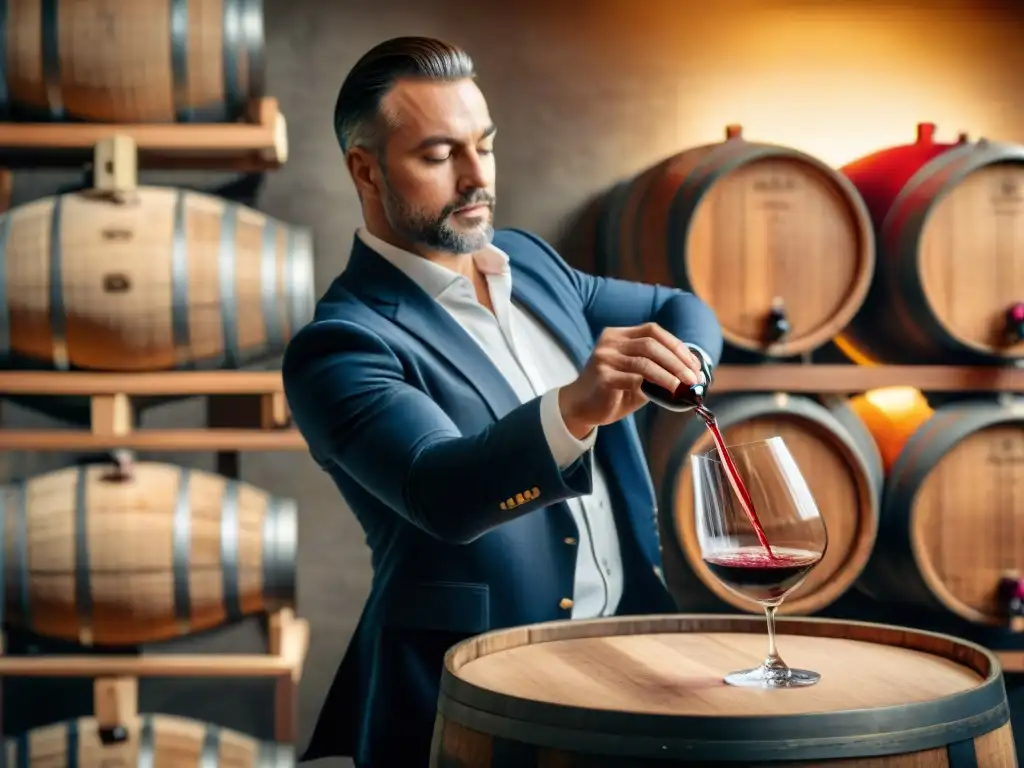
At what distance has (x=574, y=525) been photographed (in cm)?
216

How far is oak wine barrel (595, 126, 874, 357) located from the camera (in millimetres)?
3215

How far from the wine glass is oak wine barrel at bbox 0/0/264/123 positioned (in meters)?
2.19

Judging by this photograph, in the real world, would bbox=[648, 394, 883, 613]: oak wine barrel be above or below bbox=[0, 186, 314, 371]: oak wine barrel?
below

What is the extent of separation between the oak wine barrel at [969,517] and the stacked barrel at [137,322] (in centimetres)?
147

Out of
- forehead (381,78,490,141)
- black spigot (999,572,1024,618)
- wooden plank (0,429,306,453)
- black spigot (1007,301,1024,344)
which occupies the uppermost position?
forehead (381,78,490,141)

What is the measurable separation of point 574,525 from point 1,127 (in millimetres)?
1868

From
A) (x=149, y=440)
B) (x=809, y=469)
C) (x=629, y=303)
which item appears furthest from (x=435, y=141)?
(x=809, y=469)

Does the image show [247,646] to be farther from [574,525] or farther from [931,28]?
[931,28]

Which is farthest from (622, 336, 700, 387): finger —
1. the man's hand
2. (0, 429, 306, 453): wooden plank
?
(0, 429, 306, 453): wooden plank

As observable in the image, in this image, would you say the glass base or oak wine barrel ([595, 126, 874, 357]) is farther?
oak wine barrel ([595, 126, 874, 357])

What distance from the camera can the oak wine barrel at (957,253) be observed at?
3.25 m

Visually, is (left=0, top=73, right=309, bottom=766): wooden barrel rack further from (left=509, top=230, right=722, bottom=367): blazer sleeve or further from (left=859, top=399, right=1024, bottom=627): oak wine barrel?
(left=859, top=399, right=1024, bottom=627): oak wine barrel

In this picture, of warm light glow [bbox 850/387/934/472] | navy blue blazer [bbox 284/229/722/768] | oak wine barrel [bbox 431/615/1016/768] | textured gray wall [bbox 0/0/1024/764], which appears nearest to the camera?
oak wine barrel [bbox 431/615/1016/768]

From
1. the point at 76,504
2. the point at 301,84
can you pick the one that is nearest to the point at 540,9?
the point at 301,84
